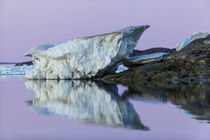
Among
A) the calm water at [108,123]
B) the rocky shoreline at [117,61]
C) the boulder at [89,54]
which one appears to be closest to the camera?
the calm water at [108,123]

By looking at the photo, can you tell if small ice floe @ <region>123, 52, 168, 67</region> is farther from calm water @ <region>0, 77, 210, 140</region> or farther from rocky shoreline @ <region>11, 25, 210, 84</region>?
calm water @ <region>0, 77, 210, 140</region>

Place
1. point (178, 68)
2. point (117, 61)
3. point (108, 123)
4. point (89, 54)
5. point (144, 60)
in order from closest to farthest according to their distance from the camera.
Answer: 1. point (108, 123)
2. point (178, 68)
3. point (89, 54)
4. point (117, 61)
5. point (144, 60)

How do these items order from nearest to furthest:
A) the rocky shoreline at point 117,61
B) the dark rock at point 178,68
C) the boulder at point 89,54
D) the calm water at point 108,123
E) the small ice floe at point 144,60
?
the calm water at point 108,123 → the dark rock at point 178,68 → the rocky shoreline at point 117,61 → the boulder at point 89,54 → the small ice floe at point 144,60

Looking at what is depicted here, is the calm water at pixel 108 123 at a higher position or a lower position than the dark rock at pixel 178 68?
lower

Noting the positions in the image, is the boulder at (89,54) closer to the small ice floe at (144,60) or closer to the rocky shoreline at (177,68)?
the small ice floe at (144,60)

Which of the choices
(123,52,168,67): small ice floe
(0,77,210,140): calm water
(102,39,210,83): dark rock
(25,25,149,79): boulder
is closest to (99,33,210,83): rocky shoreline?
(102,39,210,83): dark rock

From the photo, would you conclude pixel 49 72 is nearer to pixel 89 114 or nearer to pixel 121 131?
pixel 89 114

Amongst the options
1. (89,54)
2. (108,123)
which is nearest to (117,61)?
(89,54)

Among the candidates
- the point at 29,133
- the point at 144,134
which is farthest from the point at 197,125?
the point at 29,133

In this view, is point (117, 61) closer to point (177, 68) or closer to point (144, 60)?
point (144, 60)

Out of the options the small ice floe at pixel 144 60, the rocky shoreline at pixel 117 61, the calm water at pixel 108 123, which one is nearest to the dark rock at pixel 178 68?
the rocky shoreline at pixel 117 61
